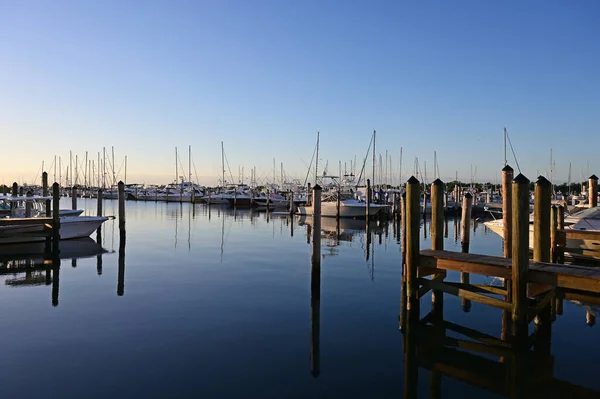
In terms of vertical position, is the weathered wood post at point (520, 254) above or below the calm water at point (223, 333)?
above

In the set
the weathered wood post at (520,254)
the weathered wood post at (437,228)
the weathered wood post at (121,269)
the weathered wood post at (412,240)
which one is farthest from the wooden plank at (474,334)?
the weathered wood post at (121,269)

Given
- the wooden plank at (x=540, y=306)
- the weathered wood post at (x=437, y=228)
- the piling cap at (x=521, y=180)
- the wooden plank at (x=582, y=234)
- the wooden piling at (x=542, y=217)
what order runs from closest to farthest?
1. the piling cap at (x=521, y=180)
2. the wooden plank at (x=540, y=306)
3. the wooden piling at (x=542, y=217)
4. the weathered wood post at (x=437, y=228)
5. the wooden plank at (x=582, y=234)

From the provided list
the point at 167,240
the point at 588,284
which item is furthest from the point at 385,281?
the point at 167,240

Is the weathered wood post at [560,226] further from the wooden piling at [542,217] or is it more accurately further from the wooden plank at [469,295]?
the wooden plank at [469,295]

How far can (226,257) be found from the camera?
2069 cm

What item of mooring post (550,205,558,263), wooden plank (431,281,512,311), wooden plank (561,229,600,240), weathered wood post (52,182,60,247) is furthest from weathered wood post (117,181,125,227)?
wooden plank (561,229,600,240)

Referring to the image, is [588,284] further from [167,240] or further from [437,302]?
[167,240]

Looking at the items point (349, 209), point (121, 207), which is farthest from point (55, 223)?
point (349, 209)

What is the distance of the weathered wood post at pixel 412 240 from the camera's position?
424 inches

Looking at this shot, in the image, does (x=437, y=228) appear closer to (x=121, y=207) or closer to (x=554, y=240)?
(x=554, y=240)

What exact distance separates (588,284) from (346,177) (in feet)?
195

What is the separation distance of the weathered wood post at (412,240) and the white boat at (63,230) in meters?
17.9

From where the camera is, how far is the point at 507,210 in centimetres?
1282

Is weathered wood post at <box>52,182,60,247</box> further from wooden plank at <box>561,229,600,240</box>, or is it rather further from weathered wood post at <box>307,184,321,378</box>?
wooden plank at <box>561,229,600,240</box>
